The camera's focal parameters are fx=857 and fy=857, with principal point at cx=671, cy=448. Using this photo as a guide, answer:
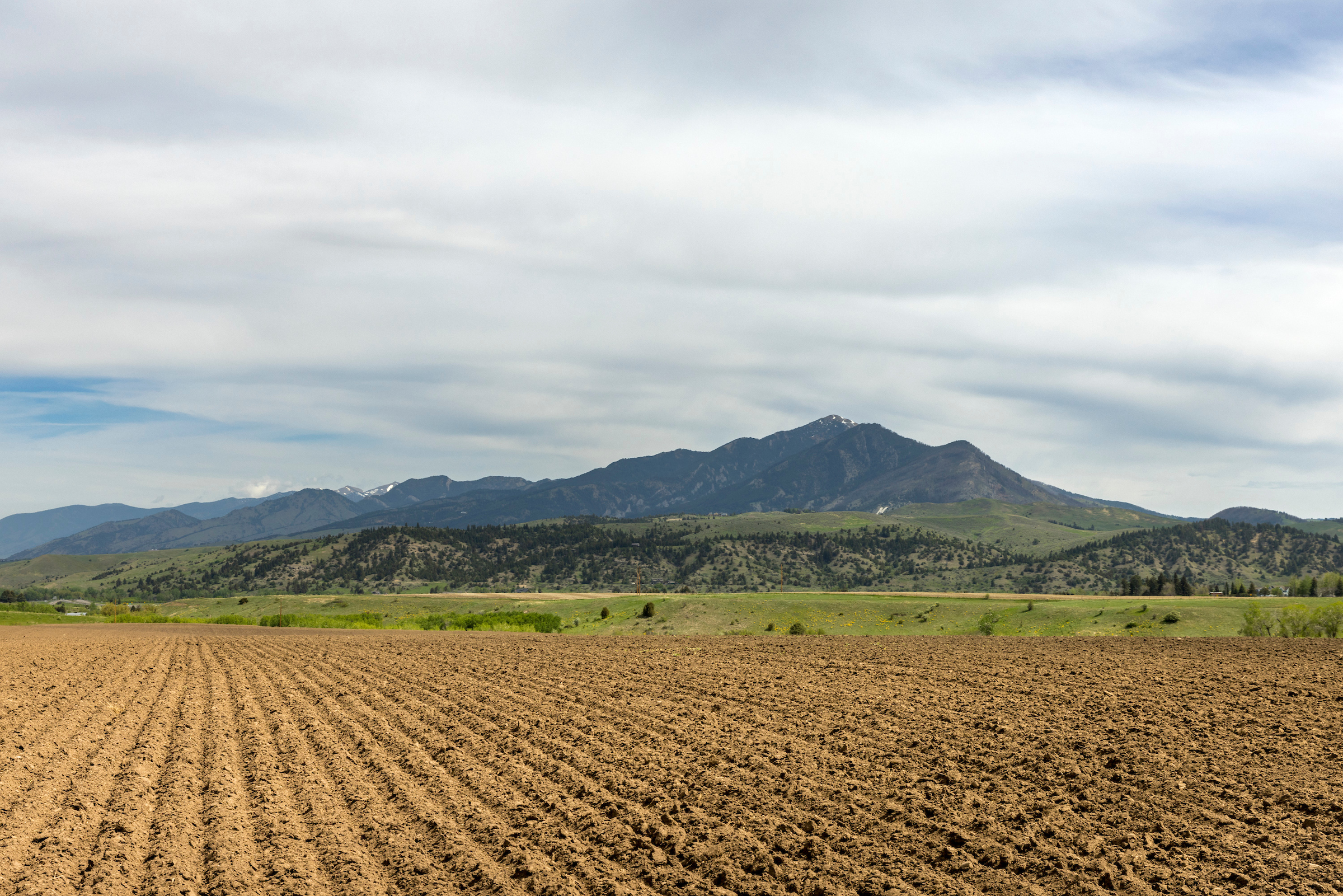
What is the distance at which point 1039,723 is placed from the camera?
20188 mm

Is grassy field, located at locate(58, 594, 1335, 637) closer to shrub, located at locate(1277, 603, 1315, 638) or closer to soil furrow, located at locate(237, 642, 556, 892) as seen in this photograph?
shrub, located at locate(1277, 603, 1315, 638)

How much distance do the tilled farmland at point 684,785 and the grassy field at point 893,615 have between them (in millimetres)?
29876

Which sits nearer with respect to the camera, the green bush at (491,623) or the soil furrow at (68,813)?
the soil furrow at (68,813)

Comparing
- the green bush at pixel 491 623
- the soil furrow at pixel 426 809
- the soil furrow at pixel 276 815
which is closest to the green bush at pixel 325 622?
the green bush at pixel 491 623

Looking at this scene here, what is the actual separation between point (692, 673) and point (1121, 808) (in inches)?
767

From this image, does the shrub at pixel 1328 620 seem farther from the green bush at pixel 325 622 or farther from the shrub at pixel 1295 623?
the green bush at pixel 325 622

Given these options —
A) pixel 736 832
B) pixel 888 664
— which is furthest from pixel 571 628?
pixel 736 832

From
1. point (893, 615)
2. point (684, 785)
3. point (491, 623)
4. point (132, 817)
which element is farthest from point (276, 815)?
point (893, 615)

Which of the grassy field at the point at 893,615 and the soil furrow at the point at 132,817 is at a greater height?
the soil furrow at the point at 132,817

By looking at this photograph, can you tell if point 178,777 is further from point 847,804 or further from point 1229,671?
point 1229,671

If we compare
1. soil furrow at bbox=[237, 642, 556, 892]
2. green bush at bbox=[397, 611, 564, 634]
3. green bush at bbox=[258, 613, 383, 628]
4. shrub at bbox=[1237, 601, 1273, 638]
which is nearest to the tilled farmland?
soil furrow at bbox=[237, 642, 556, 892]

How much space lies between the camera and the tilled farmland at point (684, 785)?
36.7 ft

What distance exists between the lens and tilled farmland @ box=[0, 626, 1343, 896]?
11195mm

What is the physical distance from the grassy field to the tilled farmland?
29.9 metres
